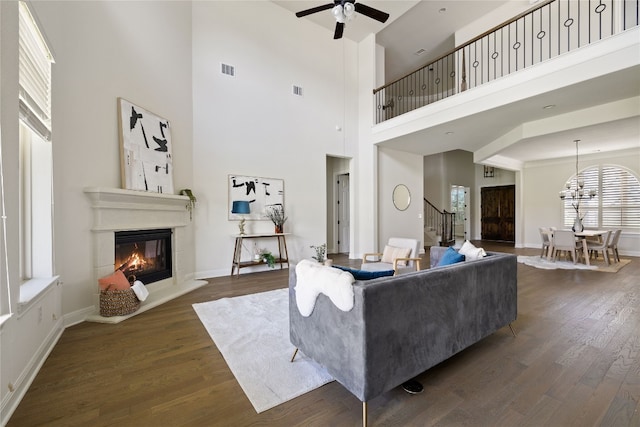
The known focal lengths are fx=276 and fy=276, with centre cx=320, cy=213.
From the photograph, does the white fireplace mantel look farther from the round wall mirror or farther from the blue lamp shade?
the round wall mirror

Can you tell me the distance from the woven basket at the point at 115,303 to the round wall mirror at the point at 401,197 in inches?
238

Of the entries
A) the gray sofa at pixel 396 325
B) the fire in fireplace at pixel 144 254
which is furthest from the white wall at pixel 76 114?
the gray sofa at pixel 396 325

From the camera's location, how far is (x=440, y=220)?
1066 centimetres

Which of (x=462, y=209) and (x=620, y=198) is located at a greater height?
(x=620, y=198)

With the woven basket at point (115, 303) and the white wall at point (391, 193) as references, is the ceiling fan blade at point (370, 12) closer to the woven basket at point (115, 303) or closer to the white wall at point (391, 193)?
the white wall at point (391, 193)

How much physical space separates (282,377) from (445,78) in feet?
32.9

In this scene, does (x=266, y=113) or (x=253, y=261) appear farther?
(x=266, y=113)

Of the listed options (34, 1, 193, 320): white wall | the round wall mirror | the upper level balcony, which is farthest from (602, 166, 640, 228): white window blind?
(34, 1, 193, 320): white wall

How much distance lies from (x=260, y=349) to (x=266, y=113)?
4623 millimetres

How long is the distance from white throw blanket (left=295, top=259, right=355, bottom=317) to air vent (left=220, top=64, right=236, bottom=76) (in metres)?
4.69

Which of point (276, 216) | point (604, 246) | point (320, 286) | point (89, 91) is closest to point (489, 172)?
point (604, 246)

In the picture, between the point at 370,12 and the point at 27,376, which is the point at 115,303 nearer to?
the point at 27,376

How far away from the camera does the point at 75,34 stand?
10.1ft

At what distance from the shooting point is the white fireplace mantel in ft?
10.5
